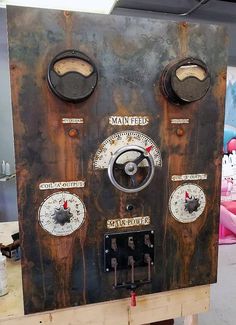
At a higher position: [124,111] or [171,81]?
[171,81]

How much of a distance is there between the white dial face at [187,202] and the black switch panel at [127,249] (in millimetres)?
132

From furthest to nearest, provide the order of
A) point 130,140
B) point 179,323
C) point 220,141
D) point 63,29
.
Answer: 1. point 179,323
2. point 220,141
3. point 130,140
4. point 63,29

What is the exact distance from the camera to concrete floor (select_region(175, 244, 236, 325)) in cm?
229

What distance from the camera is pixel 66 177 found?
103 centimetres

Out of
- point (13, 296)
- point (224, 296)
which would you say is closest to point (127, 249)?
point (13, 296)

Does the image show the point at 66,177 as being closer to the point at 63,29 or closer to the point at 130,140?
the point at 130,140

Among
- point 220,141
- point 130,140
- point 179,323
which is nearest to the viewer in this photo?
point 130,140

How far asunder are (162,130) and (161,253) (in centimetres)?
49

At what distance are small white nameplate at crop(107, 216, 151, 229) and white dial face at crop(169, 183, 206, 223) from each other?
0.11 m

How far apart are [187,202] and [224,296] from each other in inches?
74.0

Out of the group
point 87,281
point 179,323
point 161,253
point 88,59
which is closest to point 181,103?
point 88,59

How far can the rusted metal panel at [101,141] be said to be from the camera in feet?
3.17

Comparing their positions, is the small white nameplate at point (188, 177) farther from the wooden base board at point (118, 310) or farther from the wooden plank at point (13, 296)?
the wooden plank at point (13, 296)

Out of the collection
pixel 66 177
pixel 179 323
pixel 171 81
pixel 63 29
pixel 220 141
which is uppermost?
pixel 63 29
